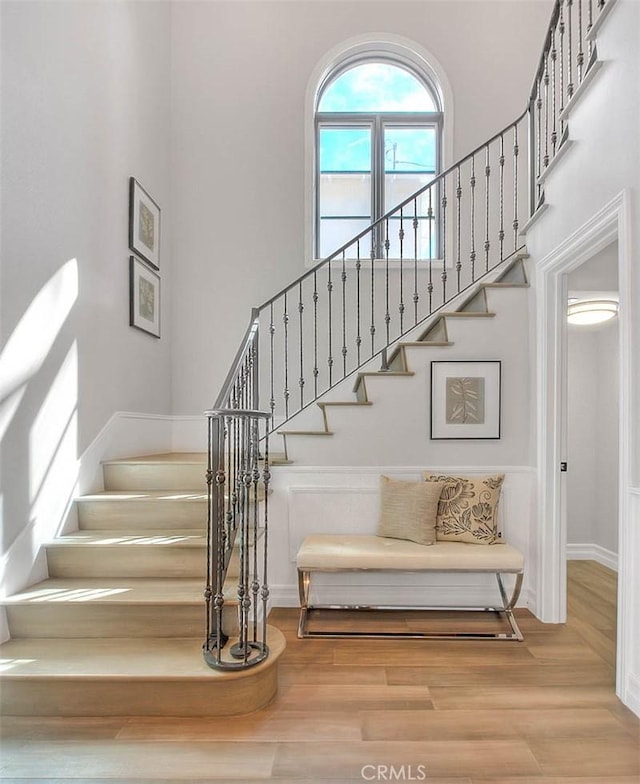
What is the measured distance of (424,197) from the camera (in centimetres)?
502

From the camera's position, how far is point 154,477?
356cm

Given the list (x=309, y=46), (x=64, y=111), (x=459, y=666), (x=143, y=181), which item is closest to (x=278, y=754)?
(x=459, y=666)

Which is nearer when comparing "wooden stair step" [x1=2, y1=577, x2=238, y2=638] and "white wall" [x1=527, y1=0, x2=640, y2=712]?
"white wall" [x1=527, y1=0, x2=640, y2=712]

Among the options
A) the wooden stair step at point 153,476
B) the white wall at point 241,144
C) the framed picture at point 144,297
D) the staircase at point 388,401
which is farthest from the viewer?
the white wall at point 241,144

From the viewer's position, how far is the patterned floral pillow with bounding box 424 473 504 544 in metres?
3.42

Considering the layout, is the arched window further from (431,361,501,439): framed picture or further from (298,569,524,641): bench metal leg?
(298,569,524,641): bench metal leg

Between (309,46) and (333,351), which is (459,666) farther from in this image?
(309,46)

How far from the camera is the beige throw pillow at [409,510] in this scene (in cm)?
339

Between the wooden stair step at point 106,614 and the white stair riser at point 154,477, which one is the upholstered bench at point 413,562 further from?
the white stair riser at point 154,477

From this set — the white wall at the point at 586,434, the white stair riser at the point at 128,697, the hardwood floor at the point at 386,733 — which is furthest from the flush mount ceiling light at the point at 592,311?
the white stair riser at the point at 128,697

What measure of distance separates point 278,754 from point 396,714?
0.57 metres
